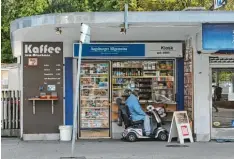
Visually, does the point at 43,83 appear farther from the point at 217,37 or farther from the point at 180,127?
the point at 217,37

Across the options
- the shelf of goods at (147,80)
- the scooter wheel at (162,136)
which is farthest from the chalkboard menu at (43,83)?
the scooter wheel at (162,136)

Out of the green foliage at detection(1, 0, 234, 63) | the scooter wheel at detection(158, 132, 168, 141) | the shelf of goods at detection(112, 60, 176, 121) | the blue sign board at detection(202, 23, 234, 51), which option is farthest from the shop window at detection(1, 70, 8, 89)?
the green foliage at detection(1, 0, 234, 63)

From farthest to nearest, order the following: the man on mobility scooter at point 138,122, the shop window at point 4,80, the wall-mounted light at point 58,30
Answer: the shop window at point 4,80, the man on mobility scooter at point 138,122, the wall-mounted light at point 58,30

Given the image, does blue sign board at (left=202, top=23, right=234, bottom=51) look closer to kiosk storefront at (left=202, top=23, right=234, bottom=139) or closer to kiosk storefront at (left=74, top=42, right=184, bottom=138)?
kiosk storefront at (left=202, top=23, right=234, bottom=139)

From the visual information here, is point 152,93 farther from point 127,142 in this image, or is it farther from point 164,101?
point 127,142

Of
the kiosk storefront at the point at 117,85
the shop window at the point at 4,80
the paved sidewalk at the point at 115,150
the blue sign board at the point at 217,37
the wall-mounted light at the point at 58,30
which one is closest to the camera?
the paved sidewalk at the point at 115,150

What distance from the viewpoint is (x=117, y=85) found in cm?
1535

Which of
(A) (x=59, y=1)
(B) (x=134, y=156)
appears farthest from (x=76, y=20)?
(A) (x=59, y=1)

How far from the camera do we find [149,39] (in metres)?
15.1

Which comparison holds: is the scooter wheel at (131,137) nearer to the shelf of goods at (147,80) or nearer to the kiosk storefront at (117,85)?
the kiosk storefront at (117,85)

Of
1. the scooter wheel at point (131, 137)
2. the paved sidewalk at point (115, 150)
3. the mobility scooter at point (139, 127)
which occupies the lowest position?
the paved sidewalk at point (115, 150)

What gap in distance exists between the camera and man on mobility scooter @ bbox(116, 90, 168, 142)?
14284 millimetres

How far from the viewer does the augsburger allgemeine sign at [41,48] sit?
49.1 ft

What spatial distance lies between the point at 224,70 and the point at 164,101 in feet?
6.76
